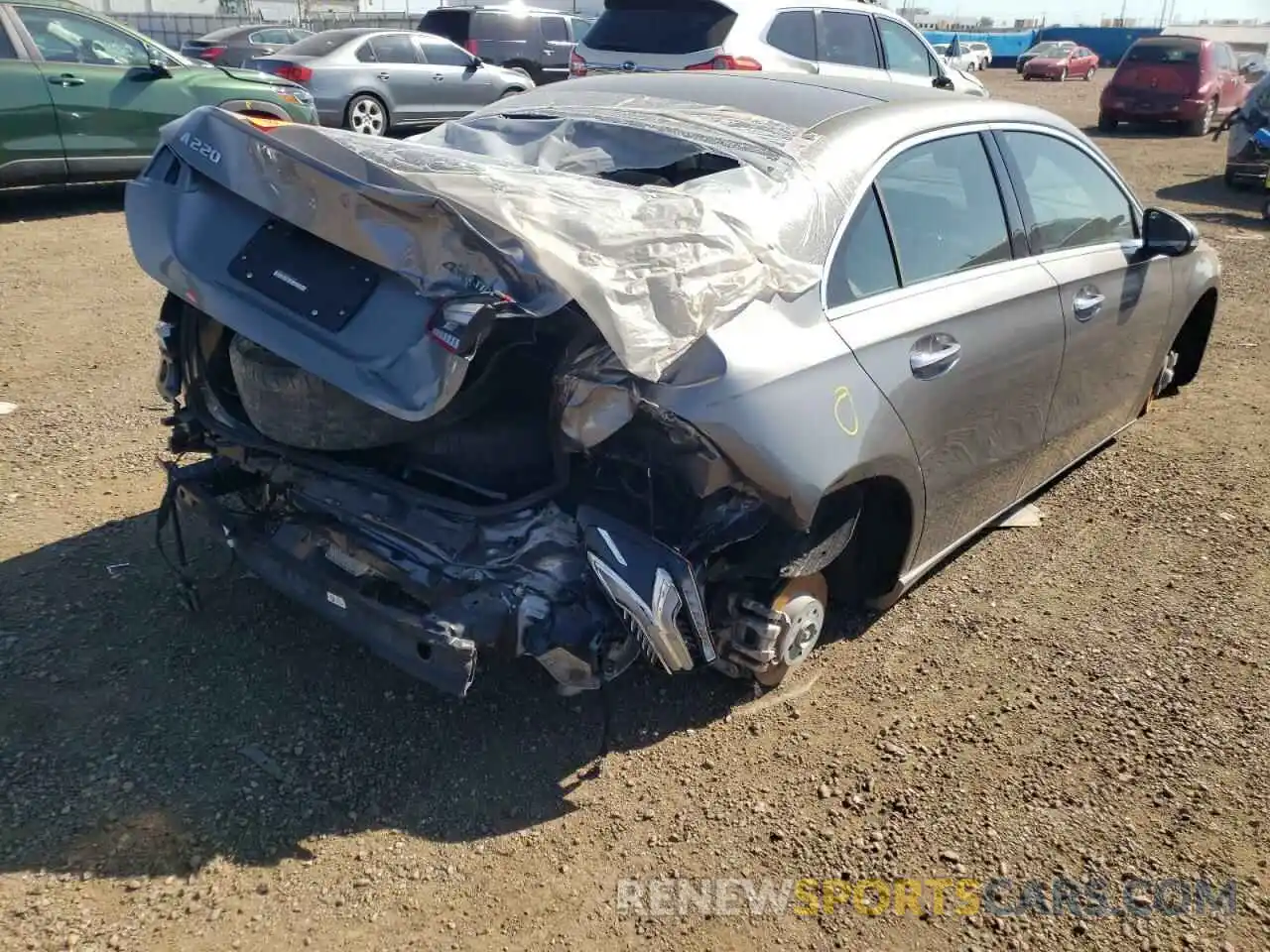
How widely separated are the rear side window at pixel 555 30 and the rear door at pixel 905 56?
29.4 ft

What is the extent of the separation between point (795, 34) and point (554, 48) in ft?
31.9

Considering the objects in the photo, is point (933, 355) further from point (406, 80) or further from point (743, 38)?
point (406, 80)

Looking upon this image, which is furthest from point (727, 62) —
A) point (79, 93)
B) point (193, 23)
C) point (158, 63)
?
point (193, 23)

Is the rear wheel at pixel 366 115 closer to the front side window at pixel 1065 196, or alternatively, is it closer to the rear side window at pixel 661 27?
the rear side window at pixel 661 27

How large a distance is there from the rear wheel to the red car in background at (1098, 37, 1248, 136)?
12.7 m

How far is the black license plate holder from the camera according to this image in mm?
2568

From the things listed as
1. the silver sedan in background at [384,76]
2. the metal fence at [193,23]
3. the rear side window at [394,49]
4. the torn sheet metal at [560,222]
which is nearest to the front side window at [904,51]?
the silver sedan in background at [384,76]

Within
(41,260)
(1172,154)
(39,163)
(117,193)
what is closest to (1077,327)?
(41,260)

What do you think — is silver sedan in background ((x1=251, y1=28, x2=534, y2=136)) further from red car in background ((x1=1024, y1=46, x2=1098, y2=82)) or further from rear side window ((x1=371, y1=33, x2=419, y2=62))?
red car in background ((x1=1024, y1=46, x2=1098, y2=82))

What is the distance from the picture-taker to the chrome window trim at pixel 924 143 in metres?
2.83

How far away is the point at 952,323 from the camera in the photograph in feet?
10.2

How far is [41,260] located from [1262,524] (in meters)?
7.82

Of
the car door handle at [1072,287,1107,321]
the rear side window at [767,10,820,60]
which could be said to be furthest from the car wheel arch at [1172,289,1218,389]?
the rear side window at [767,10,820,60]

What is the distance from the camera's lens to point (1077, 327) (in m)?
3.76
